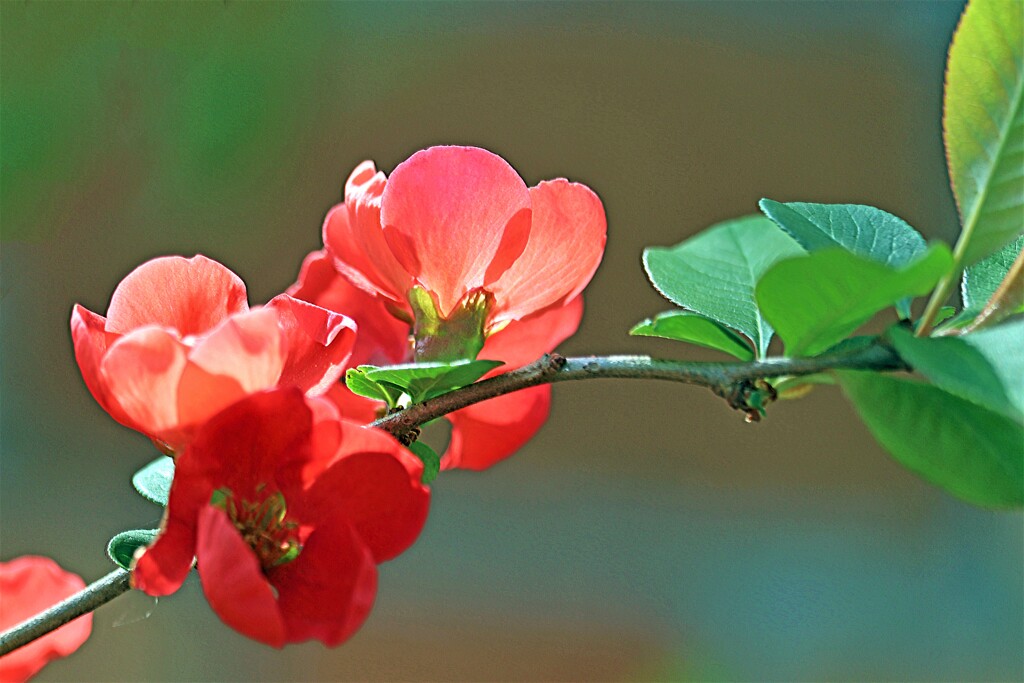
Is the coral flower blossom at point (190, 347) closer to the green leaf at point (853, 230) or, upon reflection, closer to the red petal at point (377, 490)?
the red petal at point (377, 490)

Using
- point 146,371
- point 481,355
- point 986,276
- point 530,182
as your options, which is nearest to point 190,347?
point 146,371

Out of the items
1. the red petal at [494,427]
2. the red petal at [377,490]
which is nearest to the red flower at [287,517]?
the red petal at [377,490]

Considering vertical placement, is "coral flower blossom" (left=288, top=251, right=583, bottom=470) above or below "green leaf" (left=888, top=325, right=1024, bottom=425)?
below

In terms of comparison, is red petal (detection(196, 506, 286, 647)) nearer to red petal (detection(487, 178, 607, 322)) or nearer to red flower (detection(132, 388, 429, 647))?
red flower (detection(132, 388, 429, 647))

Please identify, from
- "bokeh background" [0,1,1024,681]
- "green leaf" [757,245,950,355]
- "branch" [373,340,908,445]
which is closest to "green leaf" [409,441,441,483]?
"branch" [373,340,908,445]

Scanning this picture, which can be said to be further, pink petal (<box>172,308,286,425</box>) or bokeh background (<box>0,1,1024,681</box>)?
bokeh background (<box>0,1,1024,681</box>)

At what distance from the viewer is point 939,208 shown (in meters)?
3.02

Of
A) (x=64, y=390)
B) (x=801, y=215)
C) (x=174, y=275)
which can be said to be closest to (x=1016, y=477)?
(x=801, y=215)

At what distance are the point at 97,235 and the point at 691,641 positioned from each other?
2097mm

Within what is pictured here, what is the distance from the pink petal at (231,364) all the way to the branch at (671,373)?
0.18 ft

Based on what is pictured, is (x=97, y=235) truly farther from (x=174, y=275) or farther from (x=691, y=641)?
(x=174, y=275)

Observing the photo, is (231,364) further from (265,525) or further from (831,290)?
(831,290)

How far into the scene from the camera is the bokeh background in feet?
8.84

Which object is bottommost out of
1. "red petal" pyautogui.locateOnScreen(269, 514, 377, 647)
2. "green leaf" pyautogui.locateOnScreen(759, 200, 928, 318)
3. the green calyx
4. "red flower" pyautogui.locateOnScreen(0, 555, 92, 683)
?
"red flower" pyautogui.locateOnScreen(0, 555, 92, 683)
